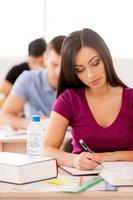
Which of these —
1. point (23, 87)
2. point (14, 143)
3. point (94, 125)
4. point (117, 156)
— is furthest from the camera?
point (23, 87)

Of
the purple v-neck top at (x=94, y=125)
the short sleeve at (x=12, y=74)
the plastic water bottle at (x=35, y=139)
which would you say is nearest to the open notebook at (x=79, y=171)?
the plastic water bottle at (x=35, y=139)

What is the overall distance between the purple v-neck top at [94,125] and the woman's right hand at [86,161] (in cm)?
28

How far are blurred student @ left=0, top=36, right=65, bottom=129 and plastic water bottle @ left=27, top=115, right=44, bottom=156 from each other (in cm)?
149

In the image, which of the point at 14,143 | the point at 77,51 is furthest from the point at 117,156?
the point at 14,143

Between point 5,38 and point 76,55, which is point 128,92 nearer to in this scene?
point 76,55

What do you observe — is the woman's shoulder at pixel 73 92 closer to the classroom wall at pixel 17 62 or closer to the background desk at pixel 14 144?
the background desk at pixel 14 144

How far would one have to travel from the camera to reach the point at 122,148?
2498 millimetres

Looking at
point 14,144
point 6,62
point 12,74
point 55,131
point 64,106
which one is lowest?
point 14,144

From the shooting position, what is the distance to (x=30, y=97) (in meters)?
3.98

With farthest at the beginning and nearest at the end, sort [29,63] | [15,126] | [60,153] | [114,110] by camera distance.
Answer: [29,63]
[15,126]
[114,110]
[60,153]

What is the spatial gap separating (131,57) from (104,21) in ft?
1.94

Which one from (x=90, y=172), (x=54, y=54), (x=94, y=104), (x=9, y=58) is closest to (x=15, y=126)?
(x=54, y=54)

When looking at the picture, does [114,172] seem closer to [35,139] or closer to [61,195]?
[61,195]

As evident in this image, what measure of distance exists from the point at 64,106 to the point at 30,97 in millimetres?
1466
